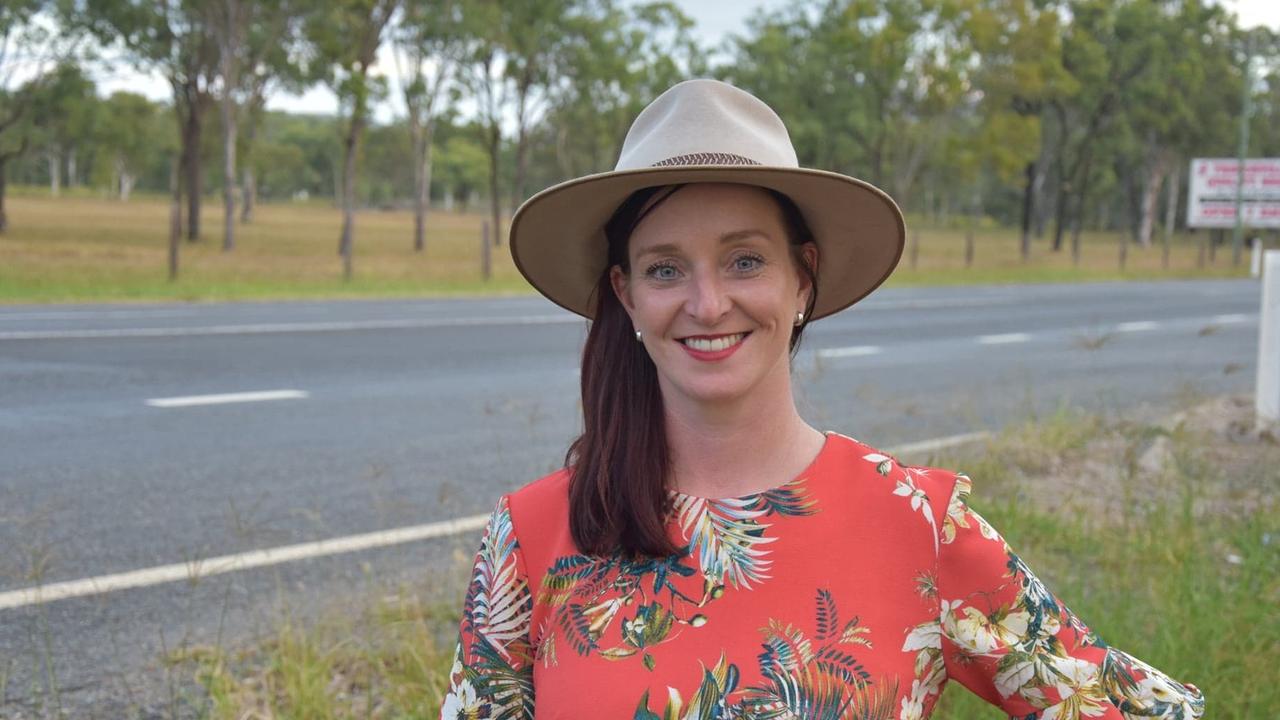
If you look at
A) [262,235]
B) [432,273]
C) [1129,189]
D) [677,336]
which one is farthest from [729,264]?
[1129,189]

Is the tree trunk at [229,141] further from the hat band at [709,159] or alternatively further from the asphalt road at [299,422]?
the hat band at [709,159]

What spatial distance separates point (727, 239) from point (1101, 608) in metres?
2.39

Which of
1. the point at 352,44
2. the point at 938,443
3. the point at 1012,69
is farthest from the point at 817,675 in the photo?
the point at 1012,69

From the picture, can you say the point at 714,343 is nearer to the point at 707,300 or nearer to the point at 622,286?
the point at 707,300

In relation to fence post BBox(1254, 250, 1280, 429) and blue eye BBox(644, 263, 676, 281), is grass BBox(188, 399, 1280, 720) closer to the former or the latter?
fence post BBox(1254, 250, 1280, 429)

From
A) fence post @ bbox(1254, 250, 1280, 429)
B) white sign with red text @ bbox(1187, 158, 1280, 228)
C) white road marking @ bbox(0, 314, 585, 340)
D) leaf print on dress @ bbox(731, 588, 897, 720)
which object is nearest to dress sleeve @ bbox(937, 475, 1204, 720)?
leaf print on dress @ bbox(731, 588, 897, 720)

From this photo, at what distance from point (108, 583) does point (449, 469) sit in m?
2.31

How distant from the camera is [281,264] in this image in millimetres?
31812

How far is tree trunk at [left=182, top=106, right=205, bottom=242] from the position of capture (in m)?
40.9

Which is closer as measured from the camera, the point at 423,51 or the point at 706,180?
the point at 706,180

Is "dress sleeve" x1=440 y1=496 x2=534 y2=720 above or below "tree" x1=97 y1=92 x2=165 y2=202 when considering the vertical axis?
below

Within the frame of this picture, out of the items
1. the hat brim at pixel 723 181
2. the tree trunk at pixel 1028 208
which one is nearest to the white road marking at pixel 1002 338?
the hat brim at pixel 723 181

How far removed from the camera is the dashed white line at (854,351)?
12.2 metres

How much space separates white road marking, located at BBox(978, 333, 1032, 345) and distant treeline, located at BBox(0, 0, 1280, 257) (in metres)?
21.1
